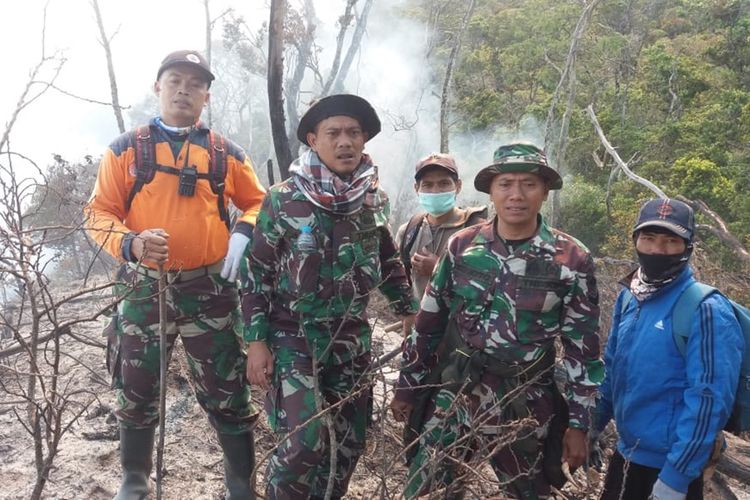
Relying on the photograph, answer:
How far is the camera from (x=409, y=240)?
10.7ft

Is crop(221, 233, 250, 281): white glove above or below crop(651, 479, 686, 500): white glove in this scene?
above

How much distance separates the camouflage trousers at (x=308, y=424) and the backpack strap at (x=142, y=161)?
1025 mm

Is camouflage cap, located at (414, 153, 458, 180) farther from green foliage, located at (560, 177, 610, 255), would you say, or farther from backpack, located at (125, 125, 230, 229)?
green foliage, located at (560, 177, 610, 255)

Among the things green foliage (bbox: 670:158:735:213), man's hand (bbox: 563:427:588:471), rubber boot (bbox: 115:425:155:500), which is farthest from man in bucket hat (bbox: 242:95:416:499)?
green foliage (bbox: 670:158:735:213)

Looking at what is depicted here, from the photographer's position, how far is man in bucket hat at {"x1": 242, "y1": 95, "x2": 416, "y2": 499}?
217 cm

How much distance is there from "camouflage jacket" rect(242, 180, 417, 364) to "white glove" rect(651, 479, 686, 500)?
4.32 feet

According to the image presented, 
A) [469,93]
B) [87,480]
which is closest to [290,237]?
[87,480]

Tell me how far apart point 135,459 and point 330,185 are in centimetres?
167

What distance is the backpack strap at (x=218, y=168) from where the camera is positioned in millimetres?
2590

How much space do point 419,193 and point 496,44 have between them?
998 inches

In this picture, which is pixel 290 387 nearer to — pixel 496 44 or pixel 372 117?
pixel 372 117

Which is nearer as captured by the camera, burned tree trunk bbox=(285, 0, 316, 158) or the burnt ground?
the burnt ground

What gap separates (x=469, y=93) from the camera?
2273cm

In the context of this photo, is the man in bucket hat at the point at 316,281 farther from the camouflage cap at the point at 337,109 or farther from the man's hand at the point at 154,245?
the man's hand at the point at 154,245
